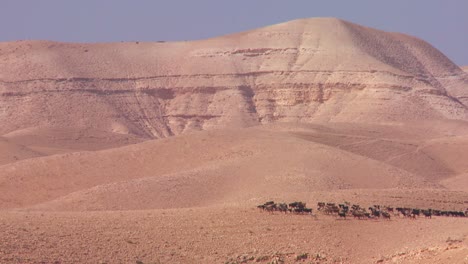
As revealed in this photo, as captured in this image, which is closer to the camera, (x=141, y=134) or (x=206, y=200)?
(x=206, y=200)

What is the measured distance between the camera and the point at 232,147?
189 feet

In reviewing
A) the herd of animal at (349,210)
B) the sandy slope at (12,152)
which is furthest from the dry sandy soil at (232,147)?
the herd of animal at (349,210)

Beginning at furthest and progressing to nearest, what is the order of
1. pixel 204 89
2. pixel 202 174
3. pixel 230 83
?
pixel 230 83 < pixel 204 89 < pixel 202 174

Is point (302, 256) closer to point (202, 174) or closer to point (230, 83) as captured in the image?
point (202, 174)

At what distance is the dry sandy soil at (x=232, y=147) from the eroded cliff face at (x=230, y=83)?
0.22 meters

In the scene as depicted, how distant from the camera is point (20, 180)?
2053 inches

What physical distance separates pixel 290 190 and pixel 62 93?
65170 millimetres

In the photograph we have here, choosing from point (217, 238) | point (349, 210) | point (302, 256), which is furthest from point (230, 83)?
point (302, 256)

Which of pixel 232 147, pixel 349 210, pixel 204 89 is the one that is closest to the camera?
pixel 349 210

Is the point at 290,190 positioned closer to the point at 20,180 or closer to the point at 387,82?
the point at 20,180

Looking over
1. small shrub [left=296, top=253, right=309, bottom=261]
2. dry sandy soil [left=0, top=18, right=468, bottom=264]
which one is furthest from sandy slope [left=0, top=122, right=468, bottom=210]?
small shrub [left=296, top=253, right=309, bottom=261]

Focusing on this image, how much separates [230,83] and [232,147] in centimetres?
5253

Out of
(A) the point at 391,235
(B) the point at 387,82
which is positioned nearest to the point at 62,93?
(B) the point at 387,82

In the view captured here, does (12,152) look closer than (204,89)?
Yes
